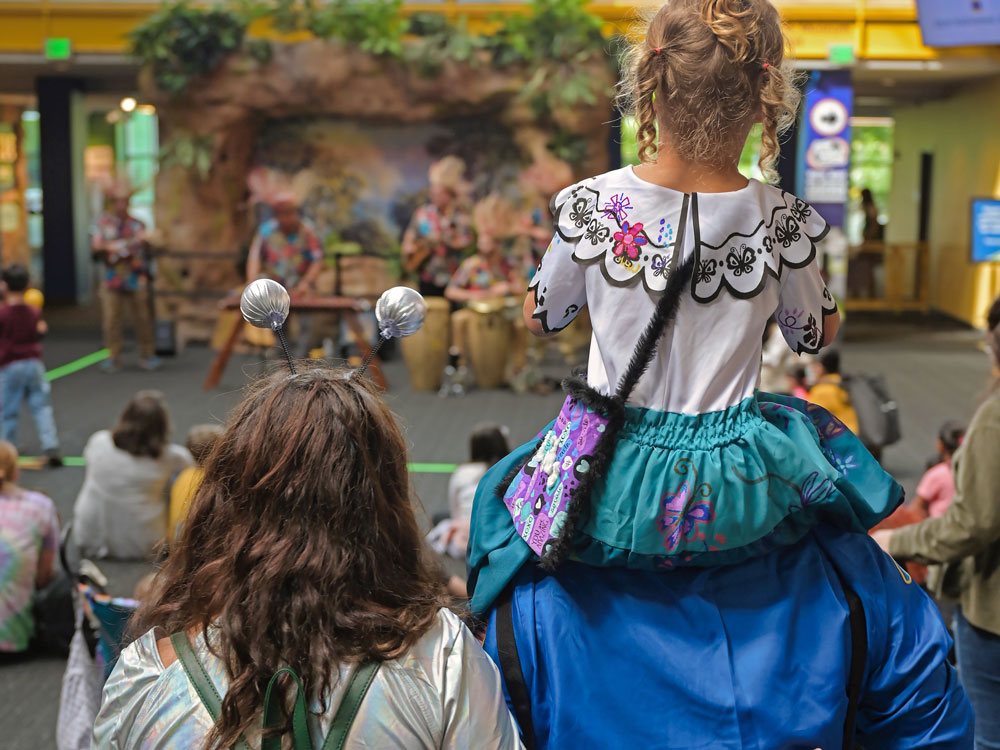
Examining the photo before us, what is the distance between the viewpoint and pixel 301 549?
4.68 feet

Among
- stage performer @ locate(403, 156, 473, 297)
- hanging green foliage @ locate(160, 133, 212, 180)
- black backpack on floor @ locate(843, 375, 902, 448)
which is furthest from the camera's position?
hanging green foliage @ locate(160, 133, 212, 180)

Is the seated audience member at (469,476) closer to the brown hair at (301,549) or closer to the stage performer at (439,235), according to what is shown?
the brown hair at (301,549)

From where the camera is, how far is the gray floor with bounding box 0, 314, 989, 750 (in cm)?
456

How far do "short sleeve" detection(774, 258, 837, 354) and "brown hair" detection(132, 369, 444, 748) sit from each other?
69 centimetres

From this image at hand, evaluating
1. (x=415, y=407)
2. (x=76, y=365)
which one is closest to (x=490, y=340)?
(x=415, y=407)

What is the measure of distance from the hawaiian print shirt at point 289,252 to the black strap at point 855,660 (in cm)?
929

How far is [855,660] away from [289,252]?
31.2 feet

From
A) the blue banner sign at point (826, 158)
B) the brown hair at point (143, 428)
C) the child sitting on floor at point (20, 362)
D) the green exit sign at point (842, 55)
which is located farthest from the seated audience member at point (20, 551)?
the green exit sign at point (842, 55)

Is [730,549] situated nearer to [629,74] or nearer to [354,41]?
[629,74]

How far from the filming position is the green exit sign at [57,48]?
43.3 feet

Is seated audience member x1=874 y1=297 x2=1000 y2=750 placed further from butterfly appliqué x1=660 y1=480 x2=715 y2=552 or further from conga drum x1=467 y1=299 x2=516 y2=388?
conga drum x1=467 y1=299 x2=516 y2=388

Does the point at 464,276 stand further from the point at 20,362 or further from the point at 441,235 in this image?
the point at 20,362

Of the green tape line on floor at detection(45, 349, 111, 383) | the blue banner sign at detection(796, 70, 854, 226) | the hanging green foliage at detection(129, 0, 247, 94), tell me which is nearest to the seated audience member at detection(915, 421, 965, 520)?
the blue banner sign at detection(796, 70, 854, 226)

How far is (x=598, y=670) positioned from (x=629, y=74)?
3.01 feet
